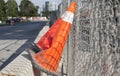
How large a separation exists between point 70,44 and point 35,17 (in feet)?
487

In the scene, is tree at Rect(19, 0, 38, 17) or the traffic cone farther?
tree at Rect(19, 0, 38, 17)

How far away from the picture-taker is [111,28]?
2439mm

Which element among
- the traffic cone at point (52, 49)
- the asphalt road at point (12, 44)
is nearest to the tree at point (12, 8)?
the asphalt road at point (12, 44)

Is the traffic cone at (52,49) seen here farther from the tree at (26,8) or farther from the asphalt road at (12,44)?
the tree at (26,8)

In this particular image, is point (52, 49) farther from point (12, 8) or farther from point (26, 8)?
point (26, 8)

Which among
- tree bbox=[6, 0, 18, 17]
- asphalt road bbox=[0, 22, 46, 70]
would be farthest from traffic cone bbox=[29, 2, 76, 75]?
tree bbox=[6, 0, 18, 17]

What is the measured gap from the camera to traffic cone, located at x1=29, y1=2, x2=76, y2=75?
361cm

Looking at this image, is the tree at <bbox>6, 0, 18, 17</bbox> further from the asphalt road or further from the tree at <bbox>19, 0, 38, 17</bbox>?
the asphalt road

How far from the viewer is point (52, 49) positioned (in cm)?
382

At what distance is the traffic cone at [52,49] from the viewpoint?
11.8 ft

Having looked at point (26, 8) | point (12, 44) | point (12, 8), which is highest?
point (12, 44)

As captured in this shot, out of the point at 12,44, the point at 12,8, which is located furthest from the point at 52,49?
the point at 12,8

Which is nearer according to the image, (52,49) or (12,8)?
(52,49)

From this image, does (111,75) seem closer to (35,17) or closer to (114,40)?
(114,40)
